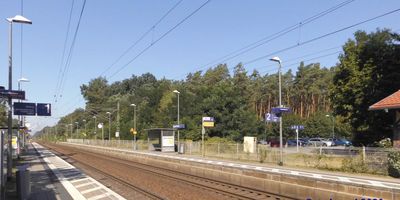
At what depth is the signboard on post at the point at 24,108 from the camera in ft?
119

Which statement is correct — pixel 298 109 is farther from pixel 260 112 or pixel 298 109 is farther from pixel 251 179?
pixel 251 179

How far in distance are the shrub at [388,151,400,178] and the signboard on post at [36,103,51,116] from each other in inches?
1364

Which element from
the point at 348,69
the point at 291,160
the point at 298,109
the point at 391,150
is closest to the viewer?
the point at 391,150

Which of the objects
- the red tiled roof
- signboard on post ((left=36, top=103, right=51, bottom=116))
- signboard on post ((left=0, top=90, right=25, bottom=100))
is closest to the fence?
the red tiled roof

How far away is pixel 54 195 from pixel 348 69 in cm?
3194

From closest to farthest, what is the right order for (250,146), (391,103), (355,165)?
(355,165), (391,103), (250,146)

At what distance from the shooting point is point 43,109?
4947cm

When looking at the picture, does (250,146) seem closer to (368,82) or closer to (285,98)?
(368,82)

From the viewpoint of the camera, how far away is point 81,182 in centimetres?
2261

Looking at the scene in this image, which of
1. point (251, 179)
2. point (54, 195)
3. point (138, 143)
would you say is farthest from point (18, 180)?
point (138, 143)

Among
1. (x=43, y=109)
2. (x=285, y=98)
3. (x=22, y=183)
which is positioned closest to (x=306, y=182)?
(x=22, y=183)

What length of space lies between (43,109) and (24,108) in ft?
36.3

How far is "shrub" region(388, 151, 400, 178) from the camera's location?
23719 millimetres

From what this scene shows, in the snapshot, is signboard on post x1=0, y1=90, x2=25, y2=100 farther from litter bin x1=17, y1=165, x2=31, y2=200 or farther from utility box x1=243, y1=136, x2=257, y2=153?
utility box x1=243, y1=136, x2=257, y2=153
